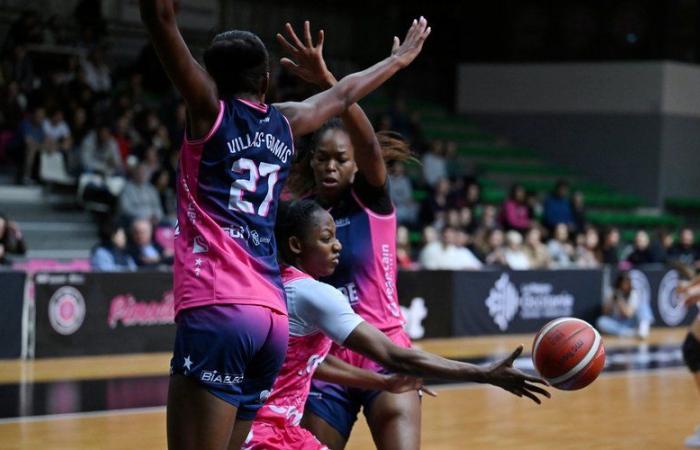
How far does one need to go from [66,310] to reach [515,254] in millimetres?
7019

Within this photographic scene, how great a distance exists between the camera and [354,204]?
5375 millimetres

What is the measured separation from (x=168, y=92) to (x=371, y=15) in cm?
830

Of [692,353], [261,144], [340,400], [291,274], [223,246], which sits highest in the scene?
[261,144]

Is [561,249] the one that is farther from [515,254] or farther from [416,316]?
[416,316]

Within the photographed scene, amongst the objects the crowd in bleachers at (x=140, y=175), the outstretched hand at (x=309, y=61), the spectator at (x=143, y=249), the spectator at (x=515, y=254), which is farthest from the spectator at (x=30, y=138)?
the outstretched hand at (x=309, y=61)

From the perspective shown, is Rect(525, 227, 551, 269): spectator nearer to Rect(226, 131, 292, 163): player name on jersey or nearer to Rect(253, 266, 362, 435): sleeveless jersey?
Rect(253, 266, 362, 435): sleeveless jersey

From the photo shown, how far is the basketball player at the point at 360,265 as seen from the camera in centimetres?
511

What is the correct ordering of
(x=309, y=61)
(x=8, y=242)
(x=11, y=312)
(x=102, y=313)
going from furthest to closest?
(x=8, y=242) → (x=102, y=313) → (x=11, y=312) → (x=309, y=61)

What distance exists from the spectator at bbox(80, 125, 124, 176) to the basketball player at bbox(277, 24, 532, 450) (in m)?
11.3

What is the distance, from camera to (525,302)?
1692 centimetres

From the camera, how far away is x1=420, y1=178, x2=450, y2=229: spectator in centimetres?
1856

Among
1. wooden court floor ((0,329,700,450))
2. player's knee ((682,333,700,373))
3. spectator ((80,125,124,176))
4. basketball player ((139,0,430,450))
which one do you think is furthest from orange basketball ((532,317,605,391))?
spectator ((80,125,124,176))

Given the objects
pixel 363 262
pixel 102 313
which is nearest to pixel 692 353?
pixel 363 262

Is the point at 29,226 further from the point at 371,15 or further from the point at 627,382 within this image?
the point at 371,15
